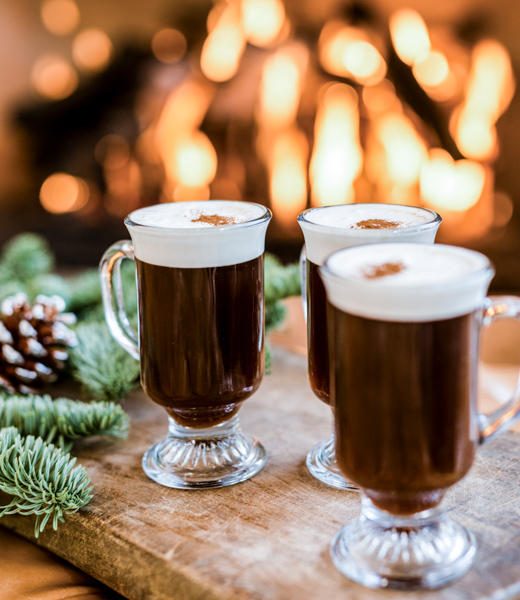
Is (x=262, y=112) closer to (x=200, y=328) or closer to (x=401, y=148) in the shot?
(x=401, y=148)

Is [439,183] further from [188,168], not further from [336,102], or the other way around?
[188,168]

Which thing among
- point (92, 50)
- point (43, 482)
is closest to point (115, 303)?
point (43, 482)

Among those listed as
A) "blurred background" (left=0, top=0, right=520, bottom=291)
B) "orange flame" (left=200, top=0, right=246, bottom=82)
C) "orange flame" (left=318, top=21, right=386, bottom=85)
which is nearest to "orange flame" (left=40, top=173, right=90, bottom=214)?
"blurred background" (left=0, top=0, right=520, bottom=291)

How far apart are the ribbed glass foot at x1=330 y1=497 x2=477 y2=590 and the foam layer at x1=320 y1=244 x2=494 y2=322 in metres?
0.22

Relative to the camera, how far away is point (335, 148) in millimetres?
1775

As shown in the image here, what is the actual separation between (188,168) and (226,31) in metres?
0.37

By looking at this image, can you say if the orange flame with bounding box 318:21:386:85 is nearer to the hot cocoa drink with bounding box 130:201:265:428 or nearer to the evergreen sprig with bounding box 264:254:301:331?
the evergreen sprig with bounding box 264:254:301:331

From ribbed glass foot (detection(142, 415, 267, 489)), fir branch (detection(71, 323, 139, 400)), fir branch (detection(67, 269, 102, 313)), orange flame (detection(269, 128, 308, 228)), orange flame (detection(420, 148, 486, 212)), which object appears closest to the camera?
ribbed glass foot (detection(142, 415, 267, 489))

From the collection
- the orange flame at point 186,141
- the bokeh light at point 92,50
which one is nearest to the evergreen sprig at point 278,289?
the orange flame at point 186,141

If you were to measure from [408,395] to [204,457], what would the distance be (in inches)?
14.2

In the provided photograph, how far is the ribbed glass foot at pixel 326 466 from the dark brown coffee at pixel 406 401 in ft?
0.53

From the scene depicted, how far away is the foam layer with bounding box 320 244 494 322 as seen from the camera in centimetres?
59

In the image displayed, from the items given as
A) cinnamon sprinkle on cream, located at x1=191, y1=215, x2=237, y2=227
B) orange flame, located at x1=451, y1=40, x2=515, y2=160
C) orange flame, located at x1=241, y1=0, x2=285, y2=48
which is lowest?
cinnamon sprinkle on cream, located at x1=191, y1=215, x2=237, y2=227

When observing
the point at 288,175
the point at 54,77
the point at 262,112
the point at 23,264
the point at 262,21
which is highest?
the point at 262,21
